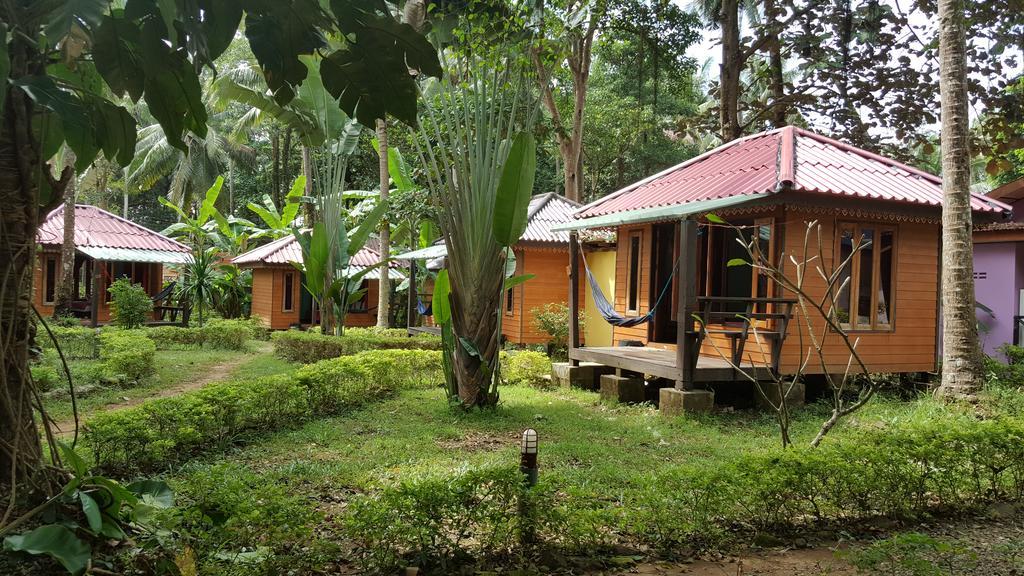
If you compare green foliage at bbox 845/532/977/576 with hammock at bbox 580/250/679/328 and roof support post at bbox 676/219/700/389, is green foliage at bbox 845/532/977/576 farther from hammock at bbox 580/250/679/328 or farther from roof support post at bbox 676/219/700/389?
hammock at bbox 580/250/679/328

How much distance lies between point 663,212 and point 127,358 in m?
7.76

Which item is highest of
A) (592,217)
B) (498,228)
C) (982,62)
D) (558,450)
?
(982,62)

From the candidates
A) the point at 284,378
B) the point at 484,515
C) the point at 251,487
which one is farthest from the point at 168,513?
the point at 284,378

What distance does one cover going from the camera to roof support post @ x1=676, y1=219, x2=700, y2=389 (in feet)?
27.1

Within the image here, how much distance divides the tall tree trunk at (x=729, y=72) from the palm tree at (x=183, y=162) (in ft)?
69.9

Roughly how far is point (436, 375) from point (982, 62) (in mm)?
10469

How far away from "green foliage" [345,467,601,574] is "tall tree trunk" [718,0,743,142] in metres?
12.9

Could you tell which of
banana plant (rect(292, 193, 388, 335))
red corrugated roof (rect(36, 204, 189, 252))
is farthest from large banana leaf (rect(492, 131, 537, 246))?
red corrugated roof (rect(36, 204, 189, 252))

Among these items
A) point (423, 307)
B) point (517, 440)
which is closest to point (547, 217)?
point (423, 307)

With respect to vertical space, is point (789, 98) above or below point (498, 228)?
above

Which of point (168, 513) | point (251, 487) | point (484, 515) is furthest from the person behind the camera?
point (251, 487)

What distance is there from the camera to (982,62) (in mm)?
11992

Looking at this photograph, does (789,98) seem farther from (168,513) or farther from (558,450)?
(168,513)

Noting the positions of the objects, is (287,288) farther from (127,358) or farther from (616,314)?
(616,314)
